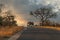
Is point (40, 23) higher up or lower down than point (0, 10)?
lower down

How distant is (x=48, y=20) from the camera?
12369 centimetres

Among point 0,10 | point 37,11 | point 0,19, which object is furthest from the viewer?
point 37,11

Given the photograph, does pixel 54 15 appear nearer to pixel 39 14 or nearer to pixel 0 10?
pixel 39 14

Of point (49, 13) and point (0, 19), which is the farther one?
point (49, 13)

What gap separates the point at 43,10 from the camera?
127312 mm

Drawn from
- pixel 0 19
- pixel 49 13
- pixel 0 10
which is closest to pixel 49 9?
pixel 49 13

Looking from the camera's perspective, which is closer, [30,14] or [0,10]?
[0,10]

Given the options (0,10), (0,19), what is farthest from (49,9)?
(0,10)

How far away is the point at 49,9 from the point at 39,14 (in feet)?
22.0

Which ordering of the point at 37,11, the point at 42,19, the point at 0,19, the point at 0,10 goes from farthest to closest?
the point at 37,11
the point at 42,19
the point at 0,19
the point at 0,10

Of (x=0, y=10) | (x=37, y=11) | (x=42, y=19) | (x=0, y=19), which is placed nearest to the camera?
(x=0, y=10)

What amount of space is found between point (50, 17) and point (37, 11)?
26.7ft

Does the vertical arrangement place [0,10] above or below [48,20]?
above

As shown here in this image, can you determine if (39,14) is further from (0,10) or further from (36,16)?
(0,10)
